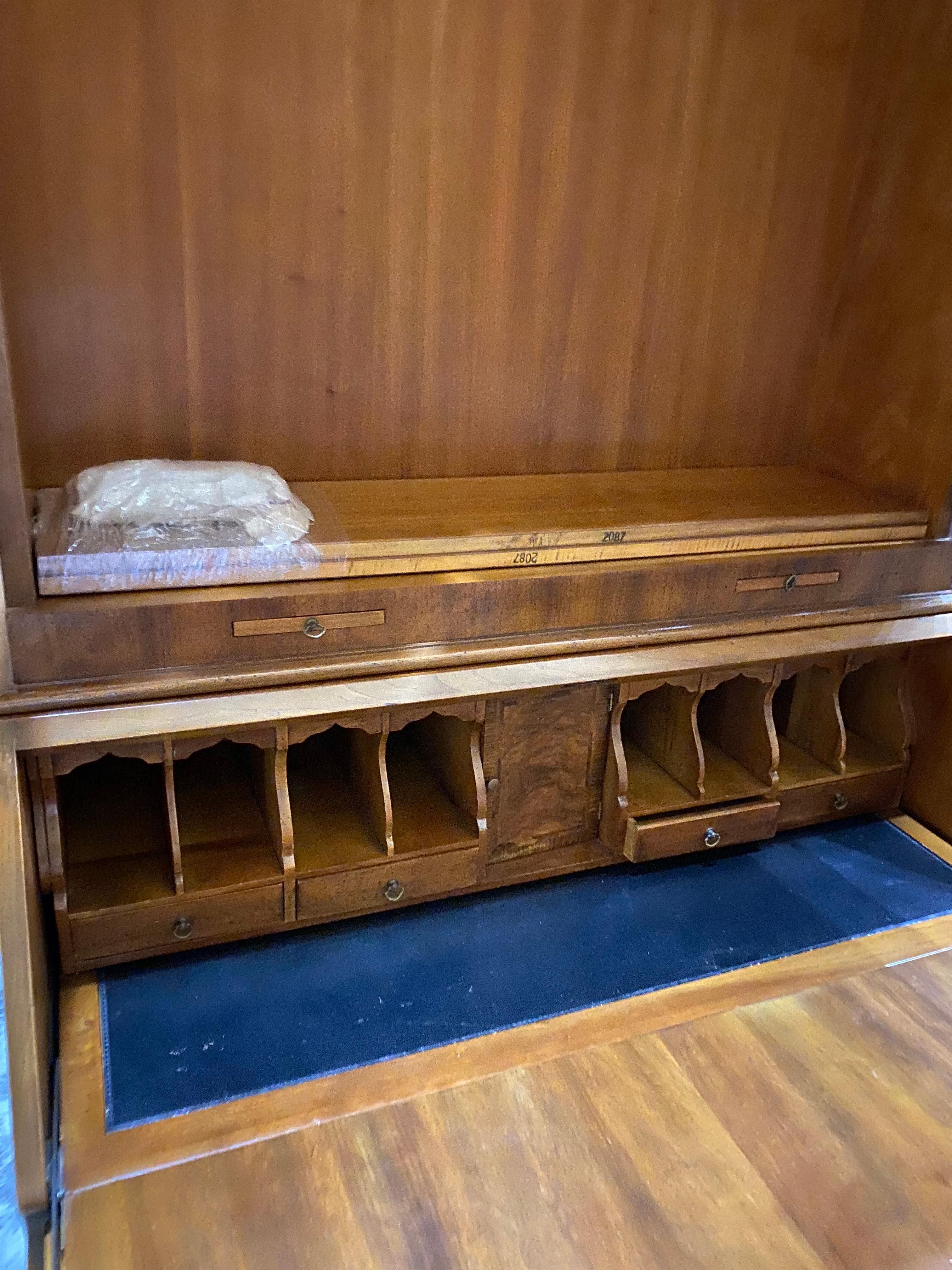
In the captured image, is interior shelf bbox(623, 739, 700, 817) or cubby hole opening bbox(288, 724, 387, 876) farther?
interior shelf bbox(623, 739, 700, 817)

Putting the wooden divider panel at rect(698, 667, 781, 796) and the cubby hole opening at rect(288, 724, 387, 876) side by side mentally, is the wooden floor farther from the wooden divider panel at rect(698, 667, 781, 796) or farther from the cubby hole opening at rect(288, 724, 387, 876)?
the wooden divider panel at rect(698, 667, 781, 796)

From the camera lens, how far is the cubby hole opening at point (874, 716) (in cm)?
206

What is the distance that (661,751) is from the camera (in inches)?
77.4

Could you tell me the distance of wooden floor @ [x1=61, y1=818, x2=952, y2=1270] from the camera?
1143mm

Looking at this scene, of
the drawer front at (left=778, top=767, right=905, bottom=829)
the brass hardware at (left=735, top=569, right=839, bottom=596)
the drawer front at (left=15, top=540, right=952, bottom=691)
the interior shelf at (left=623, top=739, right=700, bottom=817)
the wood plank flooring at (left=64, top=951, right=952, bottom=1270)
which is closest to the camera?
the wood plank flooring at (left=64, top=951, right=952, bottom=1270)

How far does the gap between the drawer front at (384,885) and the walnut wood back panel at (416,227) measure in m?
0.72

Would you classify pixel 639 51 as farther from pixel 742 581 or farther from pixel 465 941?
pixel 465 941

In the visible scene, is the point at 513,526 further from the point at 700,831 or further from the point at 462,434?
the point at 700,831

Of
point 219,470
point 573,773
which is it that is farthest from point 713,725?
point 219,470

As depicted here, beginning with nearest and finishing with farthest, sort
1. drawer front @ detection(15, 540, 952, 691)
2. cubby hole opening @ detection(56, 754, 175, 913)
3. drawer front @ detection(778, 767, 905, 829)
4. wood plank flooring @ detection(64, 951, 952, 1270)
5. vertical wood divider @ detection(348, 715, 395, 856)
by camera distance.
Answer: wood plank flooring @ detection(64, 951, 952, 1270)
drawer front @ detection(15, 540, 952, 691)
cubby hole opening @ detection(56, 754, 175, 913)
vertical wood divider @ detection(348, 715, 395, 856)
drawer front @ detection(778, 767, 905, 829)

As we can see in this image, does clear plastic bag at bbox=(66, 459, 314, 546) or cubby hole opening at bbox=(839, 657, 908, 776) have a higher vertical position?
clear plastic bag at bbox=(66, 459, 314, 546)

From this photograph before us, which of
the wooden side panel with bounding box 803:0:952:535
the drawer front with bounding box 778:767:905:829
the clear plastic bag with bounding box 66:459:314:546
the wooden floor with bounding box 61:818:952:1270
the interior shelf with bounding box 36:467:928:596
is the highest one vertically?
the wooden side panel with bounding box 803:0:952:535

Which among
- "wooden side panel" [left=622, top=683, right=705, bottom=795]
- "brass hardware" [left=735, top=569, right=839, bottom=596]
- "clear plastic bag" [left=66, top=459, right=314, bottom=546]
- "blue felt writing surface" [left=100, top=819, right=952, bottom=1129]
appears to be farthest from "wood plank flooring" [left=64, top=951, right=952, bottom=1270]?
"clear plastic bag" [left=66, top=459, right=314, bottom=546]

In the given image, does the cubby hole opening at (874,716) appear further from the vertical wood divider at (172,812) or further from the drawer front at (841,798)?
the vertical wood divider at (172,812)
